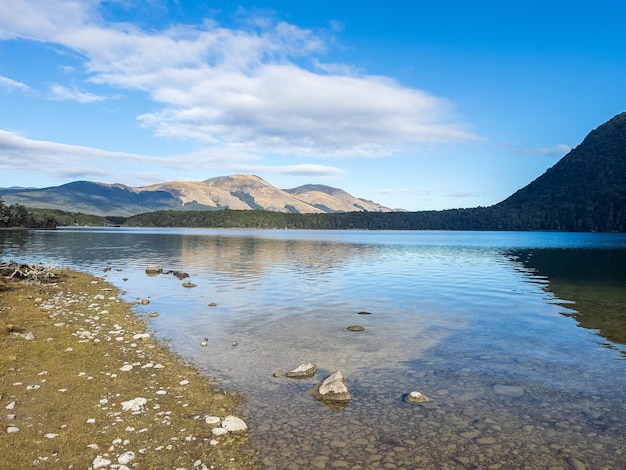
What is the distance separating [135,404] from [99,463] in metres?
3.98

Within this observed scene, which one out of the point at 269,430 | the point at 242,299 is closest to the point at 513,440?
the point at 269,430

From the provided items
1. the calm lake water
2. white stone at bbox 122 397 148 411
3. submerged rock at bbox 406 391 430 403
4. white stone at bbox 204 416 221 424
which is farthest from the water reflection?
white stone at bbox 122 397 148 411

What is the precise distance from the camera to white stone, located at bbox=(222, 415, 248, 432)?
13.7m

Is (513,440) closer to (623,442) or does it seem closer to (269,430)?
(623,442)

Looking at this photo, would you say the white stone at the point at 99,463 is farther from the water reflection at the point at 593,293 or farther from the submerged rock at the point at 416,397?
the water reflection at the point at 593,293

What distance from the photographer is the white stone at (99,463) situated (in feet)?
35.6

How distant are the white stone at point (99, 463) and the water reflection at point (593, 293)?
26.3m

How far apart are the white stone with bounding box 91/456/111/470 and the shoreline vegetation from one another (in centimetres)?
2

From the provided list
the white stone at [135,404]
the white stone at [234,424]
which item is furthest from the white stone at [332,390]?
the white stone at [135,404]

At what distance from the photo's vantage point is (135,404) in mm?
14891

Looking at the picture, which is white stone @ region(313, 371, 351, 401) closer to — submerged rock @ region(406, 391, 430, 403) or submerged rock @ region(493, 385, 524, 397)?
submerged rock @ region(406, 391, 430, 403)

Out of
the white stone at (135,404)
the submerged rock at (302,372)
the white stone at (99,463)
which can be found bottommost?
the submerged rock at (302,372)

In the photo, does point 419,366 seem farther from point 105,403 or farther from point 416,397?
point 105,403

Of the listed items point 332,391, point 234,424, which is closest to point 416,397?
point 332,391
